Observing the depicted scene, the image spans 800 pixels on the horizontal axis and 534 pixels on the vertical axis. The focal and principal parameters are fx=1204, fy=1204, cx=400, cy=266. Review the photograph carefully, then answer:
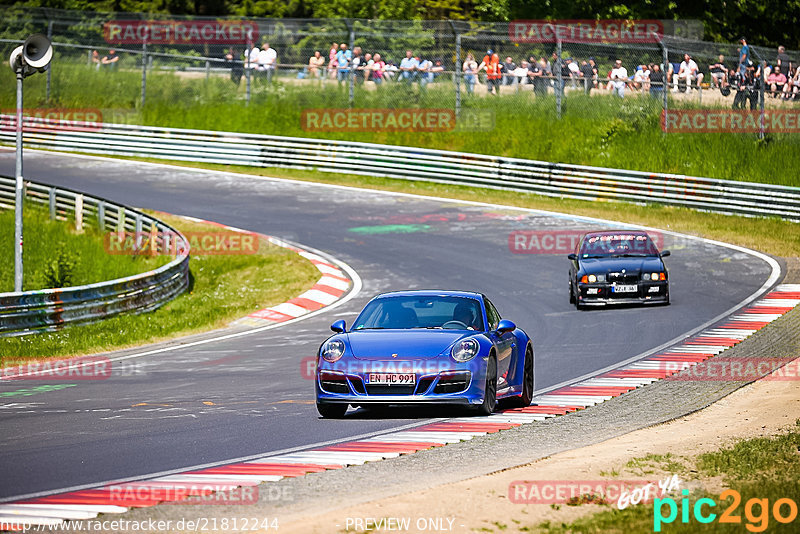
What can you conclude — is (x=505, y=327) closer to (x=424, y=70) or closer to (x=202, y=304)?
(x=202, y=304)

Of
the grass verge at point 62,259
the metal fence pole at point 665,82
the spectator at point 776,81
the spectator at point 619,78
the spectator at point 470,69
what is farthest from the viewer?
the spectator at point 470,69

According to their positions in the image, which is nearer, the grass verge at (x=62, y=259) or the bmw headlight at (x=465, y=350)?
the bmw headlight at (x=465, y=350)

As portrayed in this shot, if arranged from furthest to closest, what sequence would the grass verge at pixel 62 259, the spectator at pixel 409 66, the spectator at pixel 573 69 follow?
the spectator at pixel 409 66, the spectator at pixel 573 69, the grass verge at pixel 62 259

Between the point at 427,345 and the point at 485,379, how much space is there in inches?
25.7

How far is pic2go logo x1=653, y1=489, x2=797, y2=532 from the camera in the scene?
7418mm

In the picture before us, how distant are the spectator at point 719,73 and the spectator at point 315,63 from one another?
1227 cm

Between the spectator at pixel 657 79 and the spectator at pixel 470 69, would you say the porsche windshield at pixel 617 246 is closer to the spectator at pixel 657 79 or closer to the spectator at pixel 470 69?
the spectator at pixel 657 79

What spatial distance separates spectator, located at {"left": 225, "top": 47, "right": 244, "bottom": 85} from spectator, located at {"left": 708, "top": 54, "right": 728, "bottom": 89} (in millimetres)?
15335

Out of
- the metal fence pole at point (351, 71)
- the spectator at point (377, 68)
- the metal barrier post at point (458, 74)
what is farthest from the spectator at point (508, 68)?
the metal fence pole at point (351, 71)

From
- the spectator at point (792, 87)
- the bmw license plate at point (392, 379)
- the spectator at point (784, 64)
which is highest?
the spectator at point (784, 64)

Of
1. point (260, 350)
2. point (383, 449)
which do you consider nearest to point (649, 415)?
point (383, 449)

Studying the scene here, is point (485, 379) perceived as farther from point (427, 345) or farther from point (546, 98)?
point (546, 98)

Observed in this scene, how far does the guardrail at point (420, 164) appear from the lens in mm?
31375

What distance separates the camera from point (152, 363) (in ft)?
54.5
